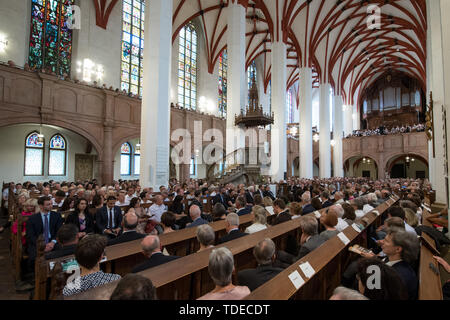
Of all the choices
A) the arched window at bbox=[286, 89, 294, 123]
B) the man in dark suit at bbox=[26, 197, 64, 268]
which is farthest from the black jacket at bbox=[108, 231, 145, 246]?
the arched window at bbox=[286, 89, 294, 123]

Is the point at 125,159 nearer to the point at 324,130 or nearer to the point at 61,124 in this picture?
the point at 61,124

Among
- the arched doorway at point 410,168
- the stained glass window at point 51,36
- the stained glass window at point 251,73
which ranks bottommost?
the arched doorway at point 410,168

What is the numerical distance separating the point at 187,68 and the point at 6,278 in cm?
1885

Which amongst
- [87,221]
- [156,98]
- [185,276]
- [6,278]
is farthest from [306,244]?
[156,98]

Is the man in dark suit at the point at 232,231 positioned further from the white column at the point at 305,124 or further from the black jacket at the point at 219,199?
the white column at the point at 305,124

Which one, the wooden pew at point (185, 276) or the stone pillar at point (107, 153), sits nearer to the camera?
the wooden pew at point (185, 276)

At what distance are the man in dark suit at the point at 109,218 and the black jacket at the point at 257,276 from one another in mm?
3216

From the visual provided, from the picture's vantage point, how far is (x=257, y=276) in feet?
7.55

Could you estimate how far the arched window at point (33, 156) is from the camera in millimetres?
12656

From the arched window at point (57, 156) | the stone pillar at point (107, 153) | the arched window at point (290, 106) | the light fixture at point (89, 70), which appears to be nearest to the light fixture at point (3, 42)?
the light fixture at point (89, 70)

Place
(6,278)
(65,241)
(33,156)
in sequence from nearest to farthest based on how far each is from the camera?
(65,241), (6,278), (33,156)

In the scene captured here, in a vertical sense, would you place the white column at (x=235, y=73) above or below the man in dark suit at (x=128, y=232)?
above

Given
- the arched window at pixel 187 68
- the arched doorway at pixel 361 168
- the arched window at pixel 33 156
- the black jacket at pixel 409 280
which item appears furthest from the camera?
the arched doorway at pixel 361 168

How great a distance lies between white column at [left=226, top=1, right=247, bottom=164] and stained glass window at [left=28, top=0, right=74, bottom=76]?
29.3ft
